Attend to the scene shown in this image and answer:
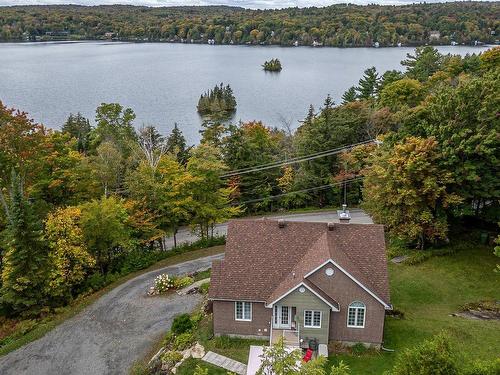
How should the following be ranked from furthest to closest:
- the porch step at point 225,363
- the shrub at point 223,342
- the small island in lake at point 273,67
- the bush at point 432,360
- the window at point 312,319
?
the small island in lake at point 273,67
the shrub at point 223,342
the window at point 312,319
the porch step at point 225,363
the bush at point 432,360

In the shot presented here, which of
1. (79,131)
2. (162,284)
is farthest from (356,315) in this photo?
(79,131)

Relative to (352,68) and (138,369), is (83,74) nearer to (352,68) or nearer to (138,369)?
(352,68)

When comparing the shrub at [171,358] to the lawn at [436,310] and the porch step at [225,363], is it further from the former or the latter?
the porch step at [225,363]

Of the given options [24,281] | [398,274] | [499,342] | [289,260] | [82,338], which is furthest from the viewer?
[398,274]

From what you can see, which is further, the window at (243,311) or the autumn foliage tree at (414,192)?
the autumn foliage tree at (414,192)

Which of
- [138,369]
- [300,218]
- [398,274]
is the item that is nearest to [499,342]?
[398,274]

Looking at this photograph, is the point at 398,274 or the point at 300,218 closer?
the point at 398,274

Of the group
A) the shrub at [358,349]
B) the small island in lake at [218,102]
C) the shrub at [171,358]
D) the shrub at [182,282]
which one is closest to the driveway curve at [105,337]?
the shrub at [182,282]
